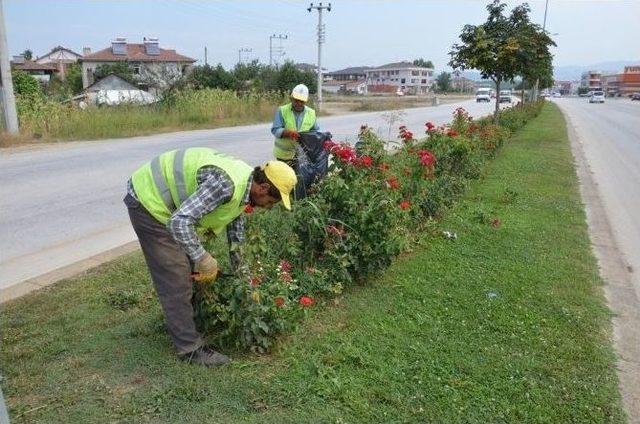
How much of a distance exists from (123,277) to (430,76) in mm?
141800

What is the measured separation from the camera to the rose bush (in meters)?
3.29

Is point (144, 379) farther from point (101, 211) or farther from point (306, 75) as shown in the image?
point (306, 75)

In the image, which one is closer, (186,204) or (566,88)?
(186,204)

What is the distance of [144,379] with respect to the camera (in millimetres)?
3178

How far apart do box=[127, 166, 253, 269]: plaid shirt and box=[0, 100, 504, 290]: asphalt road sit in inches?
104

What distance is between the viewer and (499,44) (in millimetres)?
14234

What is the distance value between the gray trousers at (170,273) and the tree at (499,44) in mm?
12578

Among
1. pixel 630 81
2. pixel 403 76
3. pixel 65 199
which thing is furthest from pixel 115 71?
pixel 630 81

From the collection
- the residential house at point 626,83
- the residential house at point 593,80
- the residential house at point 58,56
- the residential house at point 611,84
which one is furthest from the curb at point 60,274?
the residential house at point 593,80

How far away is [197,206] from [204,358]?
3.45ft

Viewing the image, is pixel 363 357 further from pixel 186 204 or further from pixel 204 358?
pixel 186 204

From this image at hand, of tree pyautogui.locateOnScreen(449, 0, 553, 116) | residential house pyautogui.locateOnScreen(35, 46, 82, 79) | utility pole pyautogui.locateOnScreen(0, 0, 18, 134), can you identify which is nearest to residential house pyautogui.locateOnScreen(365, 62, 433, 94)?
residential house pyautogui.locateOnScreen(35, 46, 82, 79)

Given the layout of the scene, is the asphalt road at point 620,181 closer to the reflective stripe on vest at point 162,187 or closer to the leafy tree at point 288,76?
the reflective stripe on vest at point 162,187

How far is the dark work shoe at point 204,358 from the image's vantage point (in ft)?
10.7
